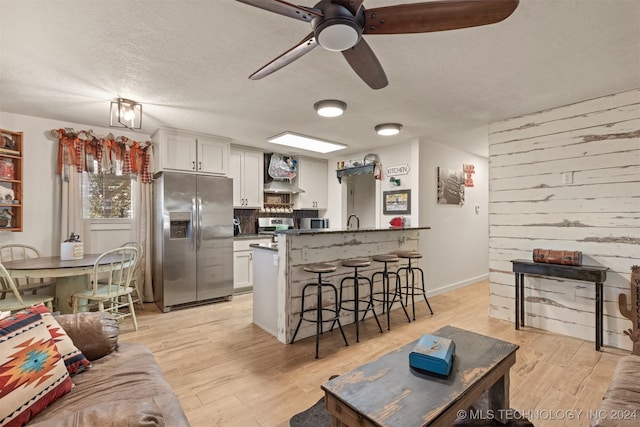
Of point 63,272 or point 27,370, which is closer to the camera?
point 27,370

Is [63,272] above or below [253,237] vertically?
below

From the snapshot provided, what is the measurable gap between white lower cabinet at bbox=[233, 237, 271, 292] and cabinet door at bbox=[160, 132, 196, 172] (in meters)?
1.37

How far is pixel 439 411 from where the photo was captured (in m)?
1.18

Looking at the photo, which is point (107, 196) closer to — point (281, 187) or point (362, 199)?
point (281, 187)

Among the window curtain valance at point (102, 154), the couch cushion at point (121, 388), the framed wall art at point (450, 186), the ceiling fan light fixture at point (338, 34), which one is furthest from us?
the framed wall art at point (450, 186)

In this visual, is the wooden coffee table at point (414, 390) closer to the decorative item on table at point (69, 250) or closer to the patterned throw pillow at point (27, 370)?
the patterned throw pillow at point (27, 370)

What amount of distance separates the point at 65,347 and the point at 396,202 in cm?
427

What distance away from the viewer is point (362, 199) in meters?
6.64

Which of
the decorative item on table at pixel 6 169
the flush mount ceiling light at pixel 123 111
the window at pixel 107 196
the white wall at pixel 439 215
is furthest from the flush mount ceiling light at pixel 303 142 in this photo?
the decorative item on table at pixel 6 169

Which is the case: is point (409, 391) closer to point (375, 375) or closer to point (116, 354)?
point (375, 375)

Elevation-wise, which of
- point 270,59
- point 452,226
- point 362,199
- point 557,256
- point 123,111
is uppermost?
point 270,59

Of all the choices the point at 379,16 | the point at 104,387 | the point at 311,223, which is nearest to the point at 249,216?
the point at 311,223

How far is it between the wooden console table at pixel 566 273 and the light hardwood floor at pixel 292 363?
0.26m

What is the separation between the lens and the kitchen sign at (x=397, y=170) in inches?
186
